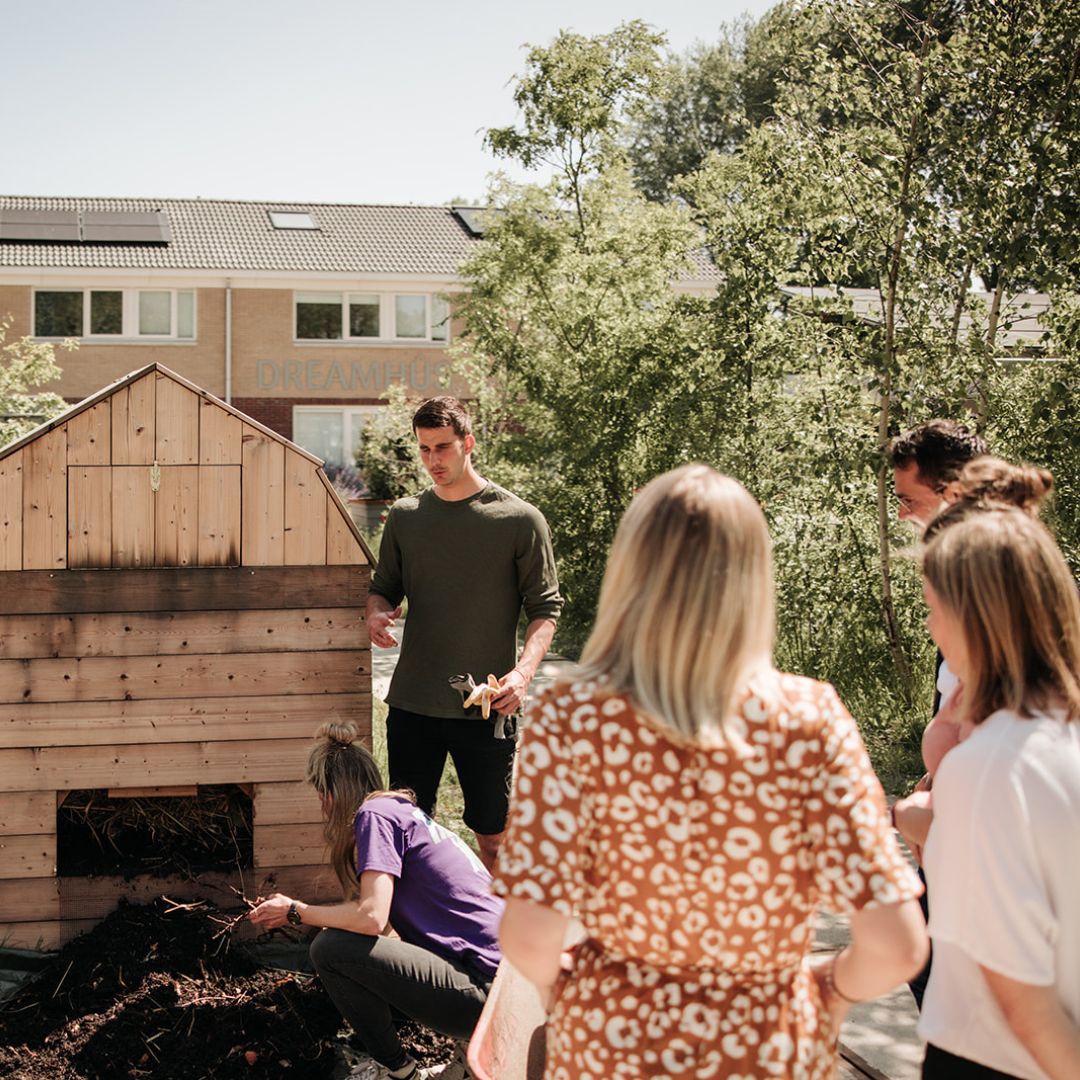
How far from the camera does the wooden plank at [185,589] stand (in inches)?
157

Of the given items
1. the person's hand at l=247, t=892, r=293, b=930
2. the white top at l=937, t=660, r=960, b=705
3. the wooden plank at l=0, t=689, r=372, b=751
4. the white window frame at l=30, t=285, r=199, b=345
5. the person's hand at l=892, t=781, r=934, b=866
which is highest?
the white window frame at l=30, t=285, r=199, b=345

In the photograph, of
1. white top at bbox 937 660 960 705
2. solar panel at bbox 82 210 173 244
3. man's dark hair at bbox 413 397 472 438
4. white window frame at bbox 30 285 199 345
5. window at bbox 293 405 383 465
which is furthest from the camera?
window at bbox 293 405 383 465

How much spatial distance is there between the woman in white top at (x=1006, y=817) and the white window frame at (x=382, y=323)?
23817 millimetres

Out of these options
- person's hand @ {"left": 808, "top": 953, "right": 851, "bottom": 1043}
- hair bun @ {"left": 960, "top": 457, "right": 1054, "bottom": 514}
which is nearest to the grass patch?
hair bun @ {"left": 960, "top": 457, "right": 1054, "bottom": 514}

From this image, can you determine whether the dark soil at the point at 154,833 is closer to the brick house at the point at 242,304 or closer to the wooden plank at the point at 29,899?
the wooden plank at the point at 29,899

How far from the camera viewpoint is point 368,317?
83.7 ft

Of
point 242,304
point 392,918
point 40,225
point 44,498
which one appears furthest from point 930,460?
point 40,225

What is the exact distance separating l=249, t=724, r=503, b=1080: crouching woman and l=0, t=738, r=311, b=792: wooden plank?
0.78 metres

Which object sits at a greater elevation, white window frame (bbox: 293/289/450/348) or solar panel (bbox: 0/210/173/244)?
solar panel (bbox: 0/210/173/244)

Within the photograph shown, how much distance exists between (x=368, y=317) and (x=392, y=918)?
912 inches

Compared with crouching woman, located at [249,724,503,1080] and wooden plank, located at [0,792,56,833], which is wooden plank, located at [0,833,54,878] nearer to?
wooden plank, located at [0,792,56,833]

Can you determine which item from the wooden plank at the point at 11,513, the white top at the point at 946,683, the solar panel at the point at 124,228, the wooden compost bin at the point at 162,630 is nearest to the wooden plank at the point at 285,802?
the wooden compost bin at the point at 162,630

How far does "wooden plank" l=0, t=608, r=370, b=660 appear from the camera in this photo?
4.01 meters

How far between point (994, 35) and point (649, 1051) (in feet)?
18.3
